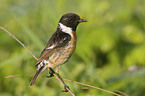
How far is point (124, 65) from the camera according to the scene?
393 cm

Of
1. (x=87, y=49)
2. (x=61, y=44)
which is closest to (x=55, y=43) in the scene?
(x=61, y=44)

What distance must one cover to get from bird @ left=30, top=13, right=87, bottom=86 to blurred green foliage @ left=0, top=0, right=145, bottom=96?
727 mm

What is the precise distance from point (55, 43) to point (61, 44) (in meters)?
0.08

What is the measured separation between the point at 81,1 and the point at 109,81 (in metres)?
2.09

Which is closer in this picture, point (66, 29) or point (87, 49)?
point (66, 29)

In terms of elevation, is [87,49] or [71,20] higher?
[87,49]

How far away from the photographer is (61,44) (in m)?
1.90

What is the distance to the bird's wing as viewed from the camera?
5.95 feet

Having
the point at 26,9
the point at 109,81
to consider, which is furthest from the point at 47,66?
the point at 26,9

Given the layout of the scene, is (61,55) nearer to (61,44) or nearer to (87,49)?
(61,44)

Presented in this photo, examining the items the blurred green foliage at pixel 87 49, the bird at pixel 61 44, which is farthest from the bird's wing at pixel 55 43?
the blurred green foliage at pixel 87 49

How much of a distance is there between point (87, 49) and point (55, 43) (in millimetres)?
2216

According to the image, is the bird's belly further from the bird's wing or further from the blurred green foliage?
the blurred green foliage

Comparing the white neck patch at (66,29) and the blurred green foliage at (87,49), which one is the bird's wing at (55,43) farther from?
the blurred green foliage at (87,49)
